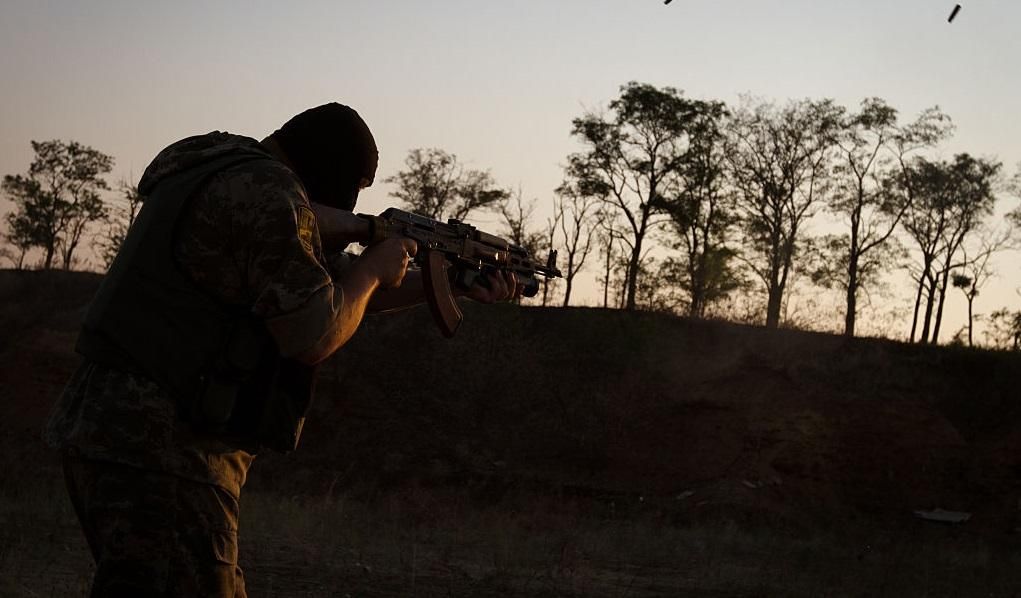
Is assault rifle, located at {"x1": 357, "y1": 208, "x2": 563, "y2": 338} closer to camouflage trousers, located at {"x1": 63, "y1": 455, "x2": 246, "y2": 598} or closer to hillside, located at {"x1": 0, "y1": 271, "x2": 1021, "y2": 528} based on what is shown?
camouflage trousers, located at {"x1": 63, "y1": 455, "x2": 246, "y2": 598}

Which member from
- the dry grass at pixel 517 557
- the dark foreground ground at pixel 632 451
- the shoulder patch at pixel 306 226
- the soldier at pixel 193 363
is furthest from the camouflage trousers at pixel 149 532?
the dark foreground ground at pixel 632 451

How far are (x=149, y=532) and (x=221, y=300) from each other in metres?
0.60

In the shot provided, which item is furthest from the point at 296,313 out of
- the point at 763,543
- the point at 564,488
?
the point at 564,488

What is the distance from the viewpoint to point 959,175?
40062 mm

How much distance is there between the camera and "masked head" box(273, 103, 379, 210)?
3.00 metres

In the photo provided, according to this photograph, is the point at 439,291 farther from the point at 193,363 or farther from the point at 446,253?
the point at 193,363

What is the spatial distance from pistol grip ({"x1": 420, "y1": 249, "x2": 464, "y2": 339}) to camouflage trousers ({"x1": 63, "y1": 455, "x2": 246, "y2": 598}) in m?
1.44

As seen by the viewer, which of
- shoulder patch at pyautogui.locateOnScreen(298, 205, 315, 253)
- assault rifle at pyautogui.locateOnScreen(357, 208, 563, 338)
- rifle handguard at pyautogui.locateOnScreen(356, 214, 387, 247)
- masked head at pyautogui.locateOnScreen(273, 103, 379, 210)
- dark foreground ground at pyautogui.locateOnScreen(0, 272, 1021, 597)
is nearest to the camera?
shoulder patch at pyautogui.locateOnScreen(298, 205, 315, 253)

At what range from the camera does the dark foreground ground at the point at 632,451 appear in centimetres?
1217

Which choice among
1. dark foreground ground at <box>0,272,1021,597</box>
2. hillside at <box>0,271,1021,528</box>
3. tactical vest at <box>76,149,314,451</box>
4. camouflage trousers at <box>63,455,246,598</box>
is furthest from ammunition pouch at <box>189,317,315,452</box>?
hillside at <box>0,271,1021,528</box>

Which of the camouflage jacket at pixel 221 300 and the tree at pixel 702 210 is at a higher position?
the tree at pixel 702 210

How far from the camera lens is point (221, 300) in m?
2.67

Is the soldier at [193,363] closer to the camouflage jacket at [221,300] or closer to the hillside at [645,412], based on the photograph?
the camouflage jacket at [221,300]

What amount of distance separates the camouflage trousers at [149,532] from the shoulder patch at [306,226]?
664 mm
